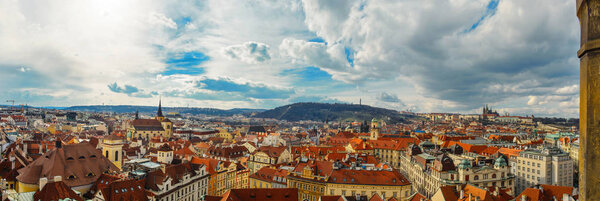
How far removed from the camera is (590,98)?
4273 millimetres

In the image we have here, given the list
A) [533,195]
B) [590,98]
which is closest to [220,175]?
[533,195]

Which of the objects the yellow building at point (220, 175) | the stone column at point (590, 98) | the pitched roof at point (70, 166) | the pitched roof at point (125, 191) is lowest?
the yellow building at point (220, 175)

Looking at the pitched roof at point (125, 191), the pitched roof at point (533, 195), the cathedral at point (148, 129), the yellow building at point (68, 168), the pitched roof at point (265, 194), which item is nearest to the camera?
the pitched roof at point (125, 191)

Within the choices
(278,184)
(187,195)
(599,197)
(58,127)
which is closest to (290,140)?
(278,184)

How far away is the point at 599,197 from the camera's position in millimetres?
4344

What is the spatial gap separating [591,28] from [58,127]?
642 feet

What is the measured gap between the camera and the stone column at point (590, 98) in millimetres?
4211

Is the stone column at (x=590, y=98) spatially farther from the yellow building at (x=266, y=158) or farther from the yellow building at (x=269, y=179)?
the yellow building at (x=266, y=158)

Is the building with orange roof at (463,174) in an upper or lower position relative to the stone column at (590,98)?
lower

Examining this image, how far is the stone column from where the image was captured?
4211mm

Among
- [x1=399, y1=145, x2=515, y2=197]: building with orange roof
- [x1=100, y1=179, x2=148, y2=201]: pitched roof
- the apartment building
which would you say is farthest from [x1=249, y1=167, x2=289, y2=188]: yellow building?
the apartment building

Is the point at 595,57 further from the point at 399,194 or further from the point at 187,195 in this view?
the point at 187,195

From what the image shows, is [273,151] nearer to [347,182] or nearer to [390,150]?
[347,182]

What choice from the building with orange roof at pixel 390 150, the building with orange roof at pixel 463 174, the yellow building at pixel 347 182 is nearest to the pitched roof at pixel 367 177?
the yellow building at pixel 347 182
